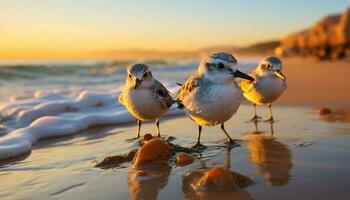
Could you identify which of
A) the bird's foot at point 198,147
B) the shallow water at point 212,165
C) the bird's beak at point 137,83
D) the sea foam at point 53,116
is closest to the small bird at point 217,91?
the bird's foot at point 198,147

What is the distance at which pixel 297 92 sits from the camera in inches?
387

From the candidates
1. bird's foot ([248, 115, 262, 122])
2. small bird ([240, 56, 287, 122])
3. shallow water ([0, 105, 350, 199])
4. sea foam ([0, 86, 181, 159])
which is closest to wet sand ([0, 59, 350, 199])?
shallow water ([0, 105, 350, 199])

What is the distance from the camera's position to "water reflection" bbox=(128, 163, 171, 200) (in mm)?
3432

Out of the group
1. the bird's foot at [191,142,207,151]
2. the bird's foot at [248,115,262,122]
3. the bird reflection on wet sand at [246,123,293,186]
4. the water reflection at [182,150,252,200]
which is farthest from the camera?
the bird's foot at [248,115,262,122]

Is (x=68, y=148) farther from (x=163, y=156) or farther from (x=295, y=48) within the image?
(x=295, y=48)

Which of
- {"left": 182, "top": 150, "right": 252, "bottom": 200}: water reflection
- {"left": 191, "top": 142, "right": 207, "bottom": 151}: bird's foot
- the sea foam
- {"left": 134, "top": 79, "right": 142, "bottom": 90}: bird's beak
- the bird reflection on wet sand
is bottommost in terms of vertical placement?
{"left": 182, "top": 150, "right": 252, "bottom": 200}: water reflection

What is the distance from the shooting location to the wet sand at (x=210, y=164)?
3373mm

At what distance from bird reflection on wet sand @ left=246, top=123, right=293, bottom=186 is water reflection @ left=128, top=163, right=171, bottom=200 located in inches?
34.7

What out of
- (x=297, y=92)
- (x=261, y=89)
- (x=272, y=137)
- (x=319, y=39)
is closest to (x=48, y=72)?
(x=297, y=92)

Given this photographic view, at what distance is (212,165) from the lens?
4238 mm

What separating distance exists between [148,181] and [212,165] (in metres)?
0.79

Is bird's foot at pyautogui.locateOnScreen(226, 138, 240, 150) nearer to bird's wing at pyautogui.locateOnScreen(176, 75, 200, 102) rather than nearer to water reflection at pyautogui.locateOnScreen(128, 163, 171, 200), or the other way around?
bird's wing at pyautogui.locateOnScreen(176, 75, 200, 102)

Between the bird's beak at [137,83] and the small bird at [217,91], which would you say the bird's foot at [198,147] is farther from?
the bird's beak at [137,83]

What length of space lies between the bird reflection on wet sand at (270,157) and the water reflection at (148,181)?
88cm
